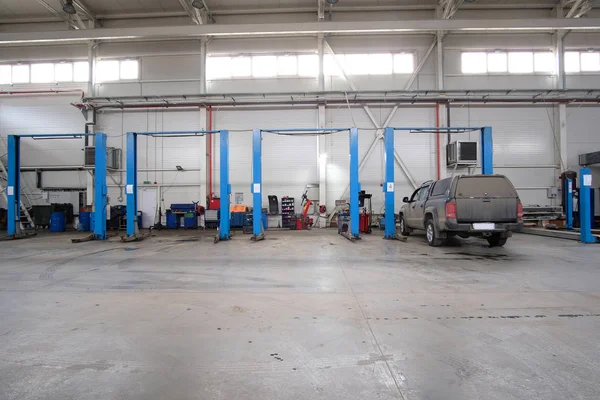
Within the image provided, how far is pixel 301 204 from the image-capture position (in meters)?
15.6

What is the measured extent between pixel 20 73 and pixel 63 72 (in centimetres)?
242

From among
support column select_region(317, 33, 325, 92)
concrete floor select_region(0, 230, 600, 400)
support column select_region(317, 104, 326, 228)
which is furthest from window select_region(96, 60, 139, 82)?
concrete floor select_region(0, 230, 600, 400)

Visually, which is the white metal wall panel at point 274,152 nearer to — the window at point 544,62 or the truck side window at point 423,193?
the truck side window at point 423,193

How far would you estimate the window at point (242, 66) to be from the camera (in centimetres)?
1582

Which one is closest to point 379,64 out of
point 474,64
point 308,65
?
point 308,65

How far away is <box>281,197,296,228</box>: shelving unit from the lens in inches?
598

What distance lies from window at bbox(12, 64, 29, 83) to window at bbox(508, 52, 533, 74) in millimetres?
25750

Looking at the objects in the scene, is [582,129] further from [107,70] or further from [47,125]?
[47,125]

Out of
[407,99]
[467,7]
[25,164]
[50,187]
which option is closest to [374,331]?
[407,99]

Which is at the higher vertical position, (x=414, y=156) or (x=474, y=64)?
(x=474, y=64)

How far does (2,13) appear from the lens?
15297 mm

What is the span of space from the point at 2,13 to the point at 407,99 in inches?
830

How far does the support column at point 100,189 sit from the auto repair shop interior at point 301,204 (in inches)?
3.2

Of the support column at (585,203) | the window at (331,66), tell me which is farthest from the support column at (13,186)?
the support column at (585,203)
